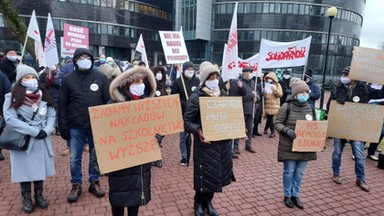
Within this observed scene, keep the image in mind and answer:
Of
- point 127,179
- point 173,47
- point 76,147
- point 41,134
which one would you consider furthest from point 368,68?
point 41,134

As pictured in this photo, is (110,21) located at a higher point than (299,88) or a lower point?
higher

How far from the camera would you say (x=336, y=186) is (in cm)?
530

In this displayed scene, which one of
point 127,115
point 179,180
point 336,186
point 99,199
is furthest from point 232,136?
point 336,186

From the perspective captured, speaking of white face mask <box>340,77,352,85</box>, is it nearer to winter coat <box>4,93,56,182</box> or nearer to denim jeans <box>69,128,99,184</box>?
denim jeans <box>69,128,99,184</box>

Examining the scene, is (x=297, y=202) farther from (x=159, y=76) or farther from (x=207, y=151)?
(x=159, y=76)

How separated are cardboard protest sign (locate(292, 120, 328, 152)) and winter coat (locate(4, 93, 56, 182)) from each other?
366 centimetres

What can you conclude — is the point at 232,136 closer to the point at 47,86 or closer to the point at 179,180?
the point at 179,180

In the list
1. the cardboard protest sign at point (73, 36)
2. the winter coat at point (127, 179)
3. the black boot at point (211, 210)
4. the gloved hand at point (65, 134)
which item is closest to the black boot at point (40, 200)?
the gloved hand at point (65, 134)

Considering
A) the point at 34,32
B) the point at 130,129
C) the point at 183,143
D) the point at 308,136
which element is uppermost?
the point at 34,32

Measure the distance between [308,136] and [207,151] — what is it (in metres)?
1.70

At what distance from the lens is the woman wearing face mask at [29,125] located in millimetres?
3742

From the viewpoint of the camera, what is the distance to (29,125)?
3795 millimetres

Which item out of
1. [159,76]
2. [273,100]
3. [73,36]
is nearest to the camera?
[159,76]

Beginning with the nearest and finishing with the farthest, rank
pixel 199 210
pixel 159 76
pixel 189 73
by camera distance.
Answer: pixel 199 210 → pixel 189 73 → pixel 159 76
